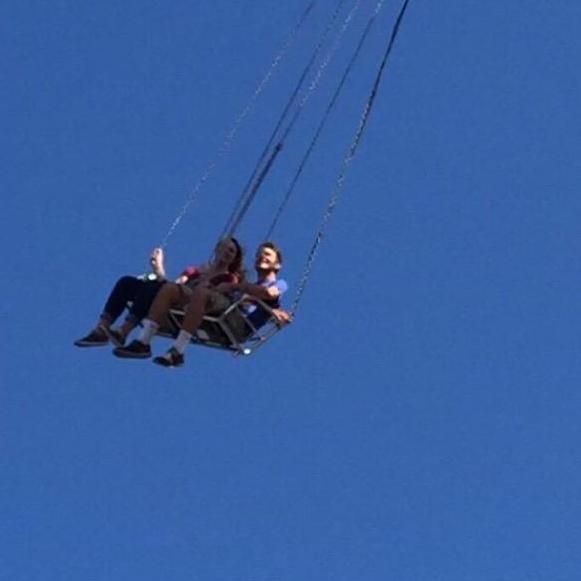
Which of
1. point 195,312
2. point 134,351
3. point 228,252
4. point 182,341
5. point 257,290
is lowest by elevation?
point 134,351

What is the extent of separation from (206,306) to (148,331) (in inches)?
23.0

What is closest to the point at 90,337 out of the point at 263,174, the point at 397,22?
the point at 263,174

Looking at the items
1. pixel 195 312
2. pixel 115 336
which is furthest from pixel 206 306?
pixel 115 336

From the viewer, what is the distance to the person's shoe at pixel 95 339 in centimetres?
2188

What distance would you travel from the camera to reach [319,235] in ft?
68.8

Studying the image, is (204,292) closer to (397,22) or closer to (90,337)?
(90,337)

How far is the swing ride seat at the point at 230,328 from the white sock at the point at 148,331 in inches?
3.6

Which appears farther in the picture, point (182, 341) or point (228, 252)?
point (228, 252)

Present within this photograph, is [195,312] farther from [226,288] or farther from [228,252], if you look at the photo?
[228,252]

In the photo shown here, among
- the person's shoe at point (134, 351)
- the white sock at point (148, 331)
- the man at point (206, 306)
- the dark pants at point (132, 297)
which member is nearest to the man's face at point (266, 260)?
the man at point (206, 306)

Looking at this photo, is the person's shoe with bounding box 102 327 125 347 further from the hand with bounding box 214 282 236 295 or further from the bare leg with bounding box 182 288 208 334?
the hand with bounding box 214 282 236 295

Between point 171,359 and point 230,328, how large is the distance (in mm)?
642

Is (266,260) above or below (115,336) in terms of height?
above

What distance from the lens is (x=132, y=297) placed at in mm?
22141
